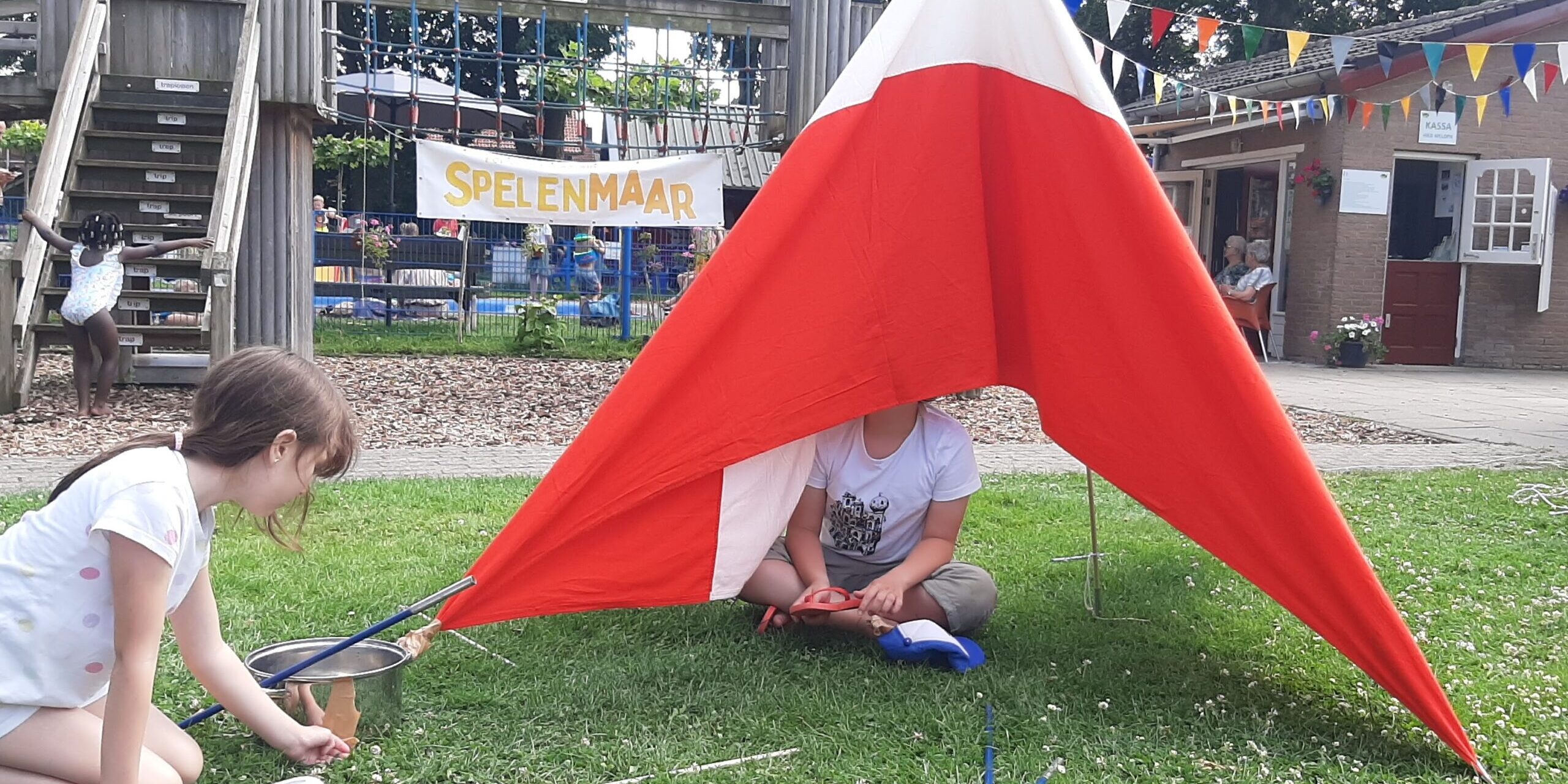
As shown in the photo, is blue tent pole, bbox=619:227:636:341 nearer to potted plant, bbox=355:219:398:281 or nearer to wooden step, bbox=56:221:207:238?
potted plant, bbox=355:219:398:281

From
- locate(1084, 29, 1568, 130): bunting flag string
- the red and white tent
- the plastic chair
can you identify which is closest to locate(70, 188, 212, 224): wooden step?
the red and white tent

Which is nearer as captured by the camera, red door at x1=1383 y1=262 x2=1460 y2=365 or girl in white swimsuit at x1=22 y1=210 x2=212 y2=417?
girl in white swimsuit at x1=22 y1=210 x2=212 y2=417

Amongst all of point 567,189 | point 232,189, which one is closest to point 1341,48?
point 567,189

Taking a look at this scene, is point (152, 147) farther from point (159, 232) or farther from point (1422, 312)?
point (1422, 312)

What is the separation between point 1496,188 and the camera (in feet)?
46.4

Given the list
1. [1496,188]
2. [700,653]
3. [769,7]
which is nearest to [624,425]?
[700,653]

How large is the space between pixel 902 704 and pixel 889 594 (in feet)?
1.16

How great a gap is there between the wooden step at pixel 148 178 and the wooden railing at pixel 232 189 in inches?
14.8

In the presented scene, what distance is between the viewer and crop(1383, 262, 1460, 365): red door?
47.9 ft

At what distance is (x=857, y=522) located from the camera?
3605mm

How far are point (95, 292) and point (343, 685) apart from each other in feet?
20.2

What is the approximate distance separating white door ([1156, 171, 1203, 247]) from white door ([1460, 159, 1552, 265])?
3136 mm

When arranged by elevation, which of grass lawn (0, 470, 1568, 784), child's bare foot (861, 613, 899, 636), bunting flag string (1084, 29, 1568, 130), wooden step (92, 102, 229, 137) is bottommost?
grass lawn (0, 470, 1568, 784)

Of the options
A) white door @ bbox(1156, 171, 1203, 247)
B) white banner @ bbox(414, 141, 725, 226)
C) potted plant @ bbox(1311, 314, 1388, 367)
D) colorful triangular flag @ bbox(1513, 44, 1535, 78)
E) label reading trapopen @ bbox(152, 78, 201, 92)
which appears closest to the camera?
colorful triangular flag @ bbox(1513, 44, 1535, 78)
